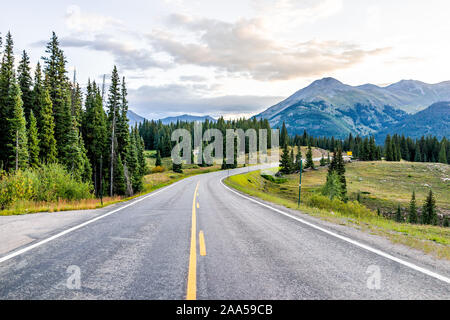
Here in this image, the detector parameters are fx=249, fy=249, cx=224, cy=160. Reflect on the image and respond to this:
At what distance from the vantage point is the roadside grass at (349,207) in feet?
23.4

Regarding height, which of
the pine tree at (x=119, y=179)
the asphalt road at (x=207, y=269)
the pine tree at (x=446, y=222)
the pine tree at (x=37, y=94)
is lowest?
the pine tree at (x=446, y=222)

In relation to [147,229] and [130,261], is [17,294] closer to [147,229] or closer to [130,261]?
[130,261]

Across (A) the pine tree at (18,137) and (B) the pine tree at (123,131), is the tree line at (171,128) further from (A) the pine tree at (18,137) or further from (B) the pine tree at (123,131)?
(A) the pine tree at (18,137)

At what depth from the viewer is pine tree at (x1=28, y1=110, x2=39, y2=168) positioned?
31.2m

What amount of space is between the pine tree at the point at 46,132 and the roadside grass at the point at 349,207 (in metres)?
25.0

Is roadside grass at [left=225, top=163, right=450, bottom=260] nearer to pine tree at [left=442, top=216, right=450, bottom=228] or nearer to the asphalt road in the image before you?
the asphalt road

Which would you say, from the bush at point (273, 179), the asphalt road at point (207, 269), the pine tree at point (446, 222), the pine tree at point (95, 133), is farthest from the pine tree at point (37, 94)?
the pine tree at point (446, 222)

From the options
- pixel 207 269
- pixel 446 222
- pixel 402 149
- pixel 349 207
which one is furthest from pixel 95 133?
pixel 402 149

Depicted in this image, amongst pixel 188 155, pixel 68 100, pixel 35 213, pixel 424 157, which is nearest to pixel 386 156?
pixel 424 157

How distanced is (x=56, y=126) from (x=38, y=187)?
26462mm

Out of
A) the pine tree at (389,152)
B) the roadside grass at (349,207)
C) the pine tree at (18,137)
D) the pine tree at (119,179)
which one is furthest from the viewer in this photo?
the pine tree at (389,152)

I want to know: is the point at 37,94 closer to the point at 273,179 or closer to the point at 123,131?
the point at 123,131

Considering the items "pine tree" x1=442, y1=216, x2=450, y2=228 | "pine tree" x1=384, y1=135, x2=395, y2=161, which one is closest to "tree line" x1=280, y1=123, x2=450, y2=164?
"pine tree" x1=384, y1=135, x2=395, y2=161

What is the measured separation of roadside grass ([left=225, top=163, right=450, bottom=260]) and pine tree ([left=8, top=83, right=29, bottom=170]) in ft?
83.6
